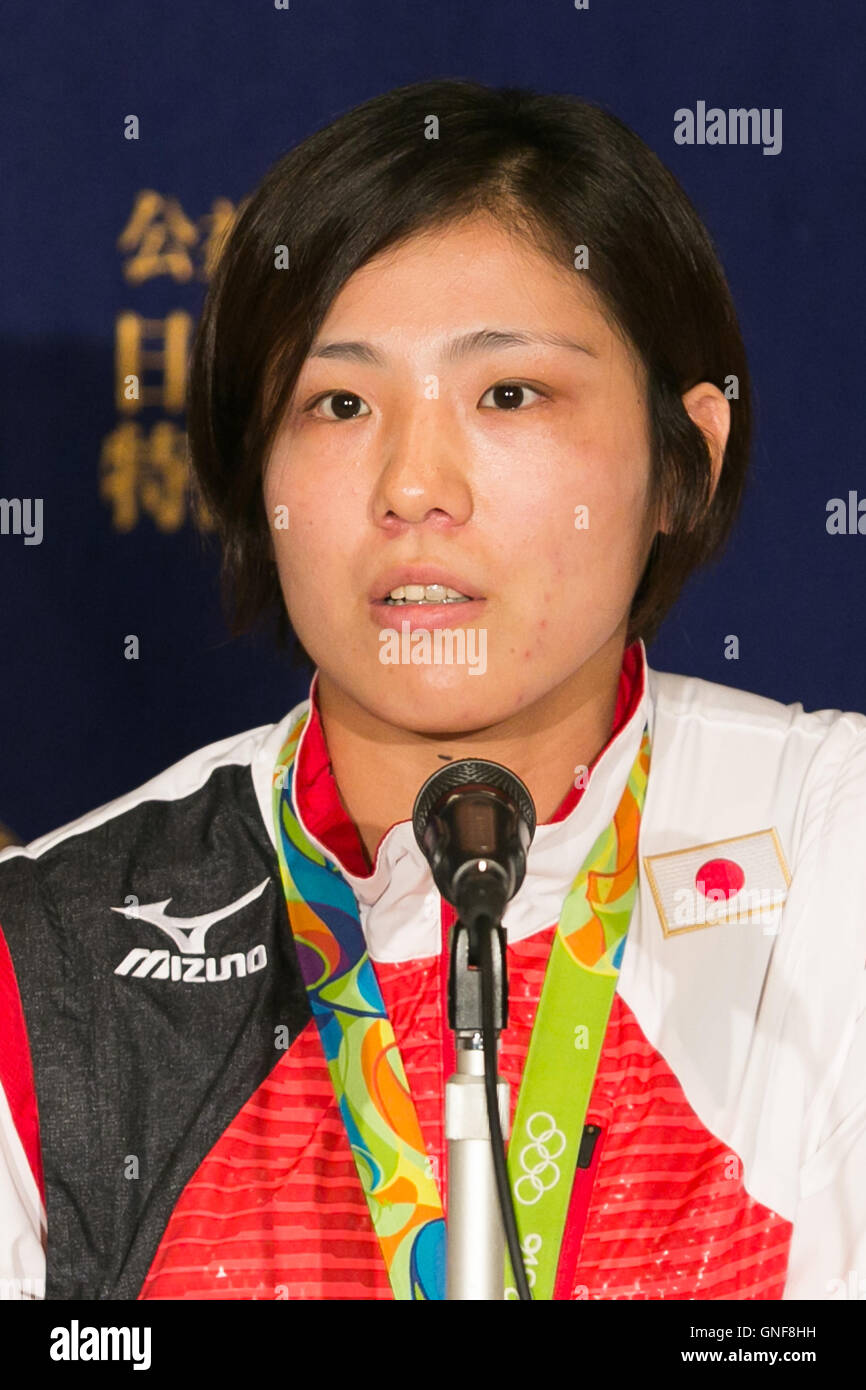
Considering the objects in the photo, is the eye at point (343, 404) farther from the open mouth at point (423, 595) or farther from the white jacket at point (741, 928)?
the white jacket at point (741, 928)

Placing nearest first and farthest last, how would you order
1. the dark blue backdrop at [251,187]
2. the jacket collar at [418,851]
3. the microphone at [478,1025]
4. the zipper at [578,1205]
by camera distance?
1. the microphone at [478,1025]
2. the zipper at [578,1205]
3. the jacket collar at [418,851]
4. the dark blue backdrop at [251,187]

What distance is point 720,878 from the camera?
146 centimetres

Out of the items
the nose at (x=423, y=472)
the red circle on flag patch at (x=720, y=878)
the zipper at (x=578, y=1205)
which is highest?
the nose at (x=423, y=472)

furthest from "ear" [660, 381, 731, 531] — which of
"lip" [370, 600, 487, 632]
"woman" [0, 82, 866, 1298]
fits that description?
"lip" [370, 600, 487, 632]

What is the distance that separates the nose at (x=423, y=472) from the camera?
4.31 feet

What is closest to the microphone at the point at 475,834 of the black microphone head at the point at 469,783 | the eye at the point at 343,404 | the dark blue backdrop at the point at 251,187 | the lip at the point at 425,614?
the black microphone head at the point at 469,783

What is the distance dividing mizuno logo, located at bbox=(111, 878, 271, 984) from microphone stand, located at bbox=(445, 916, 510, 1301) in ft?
2.08

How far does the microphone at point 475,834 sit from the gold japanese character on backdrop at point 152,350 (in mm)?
1190

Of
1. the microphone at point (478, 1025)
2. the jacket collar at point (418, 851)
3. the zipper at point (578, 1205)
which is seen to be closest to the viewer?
the microphone at point (478, 1025)

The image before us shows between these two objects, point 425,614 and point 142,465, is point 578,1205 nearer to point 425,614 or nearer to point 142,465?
point 425,614

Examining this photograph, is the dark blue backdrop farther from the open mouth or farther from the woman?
the open mouth

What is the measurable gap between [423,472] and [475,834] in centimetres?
52

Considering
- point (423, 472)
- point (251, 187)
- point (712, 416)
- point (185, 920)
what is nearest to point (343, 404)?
point (423, 472)

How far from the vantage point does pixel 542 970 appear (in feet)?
4.68
